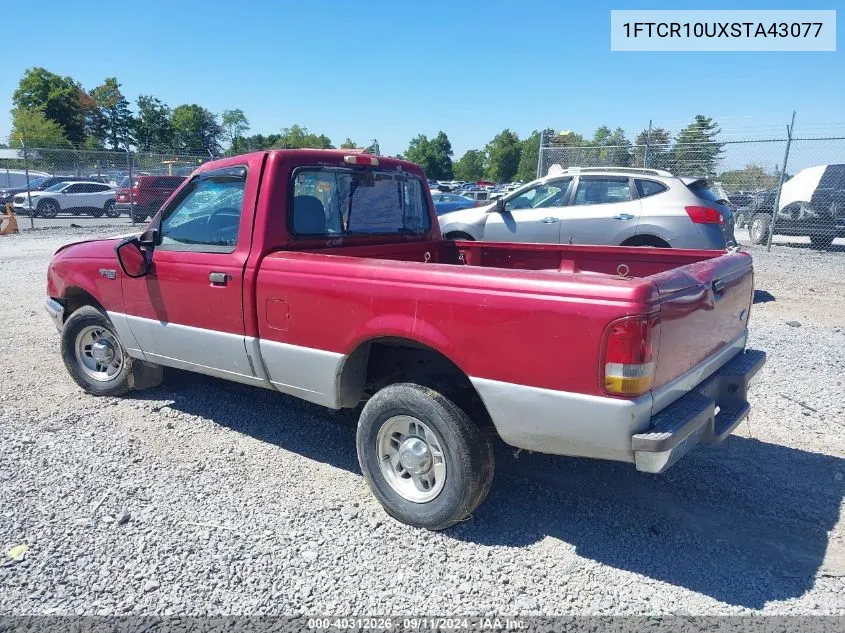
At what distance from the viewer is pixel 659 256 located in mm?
4223

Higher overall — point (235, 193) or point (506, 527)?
point (235, 193)

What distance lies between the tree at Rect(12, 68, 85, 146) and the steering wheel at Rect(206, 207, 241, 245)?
73513 millimetres

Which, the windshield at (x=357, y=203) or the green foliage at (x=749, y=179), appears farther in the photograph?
the green foliage at (x=749, y=179)

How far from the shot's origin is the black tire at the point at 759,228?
591 inches

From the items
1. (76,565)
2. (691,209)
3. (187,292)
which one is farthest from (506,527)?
(691,209)

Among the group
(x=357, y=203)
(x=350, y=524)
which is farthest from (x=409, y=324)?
(x=357, y=203)

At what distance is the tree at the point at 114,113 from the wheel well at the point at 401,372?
82279mm

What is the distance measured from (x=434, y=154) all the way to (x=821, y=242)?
7284 centimetres

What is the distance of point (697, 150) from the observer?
1541 centimetres

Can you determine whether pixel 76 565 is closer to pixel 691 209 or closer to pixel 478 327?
pixel 478 327

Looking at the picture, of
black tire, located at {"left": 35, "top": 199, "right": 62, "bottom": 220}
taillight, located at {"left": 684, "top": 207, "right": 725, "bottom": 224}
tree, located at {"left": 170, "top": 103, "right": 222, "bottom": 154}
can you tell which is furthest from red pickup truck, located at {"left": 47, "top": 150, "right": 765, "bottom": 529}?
tree, located at {"left": 170, "top": 103, "right": 222, "bottom": 154}

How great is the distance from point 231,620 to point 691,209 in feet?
24.3

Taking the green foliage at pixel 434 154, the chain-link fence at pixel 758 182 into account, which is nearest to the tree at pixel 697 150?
the chain-link fence at pixel 758 182

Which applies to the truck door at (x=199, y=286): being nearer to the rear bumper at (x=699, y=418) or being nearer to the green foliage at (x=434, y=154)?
the rear bumper at (x=699, y=418)
